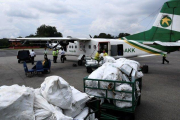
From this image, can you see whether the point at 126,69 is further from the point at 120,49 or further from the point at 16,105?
the point at 120,49

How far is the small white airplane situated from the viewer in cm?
1096

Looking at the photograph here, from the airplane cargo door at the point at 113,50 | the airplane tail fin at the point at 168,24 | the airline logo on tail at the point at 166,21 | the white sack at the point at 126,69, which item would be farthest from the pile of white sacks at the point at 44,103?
the airplane cargo door at the point at 113,50

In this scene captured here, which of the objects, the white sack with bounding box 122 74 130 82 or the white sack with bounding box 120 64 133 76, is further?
the white sack with bounding box 120 64 133 76

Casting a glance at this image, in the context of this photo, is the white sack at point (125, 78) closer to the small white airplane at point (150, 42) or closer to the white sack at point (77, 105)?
the white sack at point (77, 105)

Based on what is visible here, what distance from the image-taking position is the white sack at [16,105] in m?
2.46

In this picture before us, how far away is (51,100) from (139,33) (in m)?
12.2

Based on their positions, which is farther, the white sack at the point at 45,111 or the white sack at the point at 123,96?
the white sack at the point at 123,96

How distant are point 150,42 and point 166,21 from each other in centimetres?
199

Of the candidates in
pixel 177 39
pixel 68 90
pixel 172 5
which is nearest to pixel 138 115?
pixel 68 90

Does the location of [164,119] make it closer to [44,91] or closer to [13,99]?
[44,91]

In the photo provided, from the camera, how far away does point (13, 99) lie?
2576 millimetres

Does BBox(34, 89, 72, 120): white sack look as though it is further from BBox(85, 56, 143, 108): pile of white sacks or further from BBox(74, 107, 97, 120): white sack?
BBox(85, 56, 143, 108): pile of white sacks

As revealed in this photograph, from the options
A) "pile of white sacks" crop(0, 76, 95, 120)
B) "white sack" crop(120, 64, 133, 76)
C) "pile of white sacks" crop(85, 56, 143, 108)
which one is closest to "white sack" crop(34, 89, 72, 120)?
"pile of white sacks" crop(0, 76, 95, 120)

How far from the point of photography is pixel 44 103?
299 centimetres
